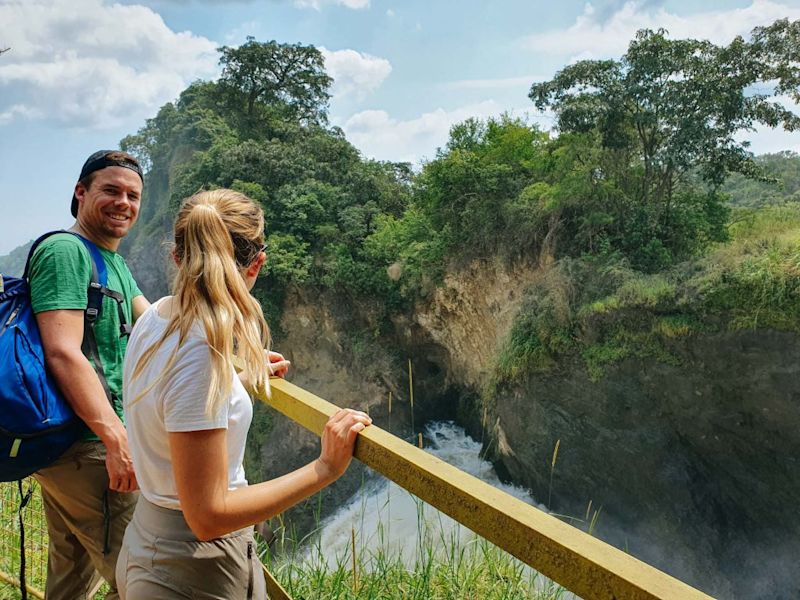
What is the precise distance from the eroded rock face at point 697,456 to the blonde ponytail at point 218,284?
23.1 feet

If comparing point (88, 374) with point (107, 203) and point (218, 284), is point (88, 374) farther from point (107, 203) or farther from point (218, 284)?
point (218, 284)

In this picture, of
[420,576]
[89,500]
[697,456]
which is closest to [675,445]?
[697,456]

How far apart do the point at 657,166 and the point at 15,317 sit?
417 inches

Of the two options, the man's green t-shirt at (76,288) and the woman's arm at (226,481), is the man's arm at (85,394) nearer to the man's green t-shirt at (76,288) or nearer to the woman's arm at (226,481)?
the man's green t-shirt at (76,288)

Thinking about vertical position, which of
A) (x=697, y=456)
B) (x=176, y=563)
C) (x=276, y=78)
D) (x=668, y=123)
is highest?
(x=276, y=78)

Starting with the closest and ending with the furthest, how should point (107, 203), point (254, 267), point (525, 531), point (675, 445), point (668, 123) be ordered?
1. point (525, 531)
2. point (254, 267)
3. point (107, 203)
4. point (675, 445)
5. point (668, 123)

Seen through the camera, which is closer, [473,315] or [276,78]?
[473,315]

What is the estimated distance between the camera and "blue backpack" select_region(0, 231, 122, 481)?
3.82 feet

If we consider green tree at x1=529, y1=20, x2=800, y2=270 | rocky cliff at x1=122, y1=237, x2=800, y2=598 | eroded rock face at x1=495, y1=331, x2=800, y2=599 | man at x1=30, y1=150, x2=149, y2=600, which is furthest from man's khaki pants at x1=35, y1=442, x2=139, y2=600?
green tree at x1=529, y1=20, x2=800, y2=270

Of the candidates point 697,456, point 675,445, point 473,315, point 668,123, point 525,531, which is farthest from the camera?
point 473,315

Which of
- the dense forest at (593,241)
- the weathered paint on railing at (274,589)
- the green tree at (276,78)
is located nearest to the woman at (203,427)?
the weathered paint on railing at (274,589)

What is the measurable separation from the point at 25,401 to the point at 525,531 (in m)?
1.07

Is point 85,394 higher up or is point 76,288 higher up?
point 76,288

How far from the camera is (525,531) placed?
2.00 ft
